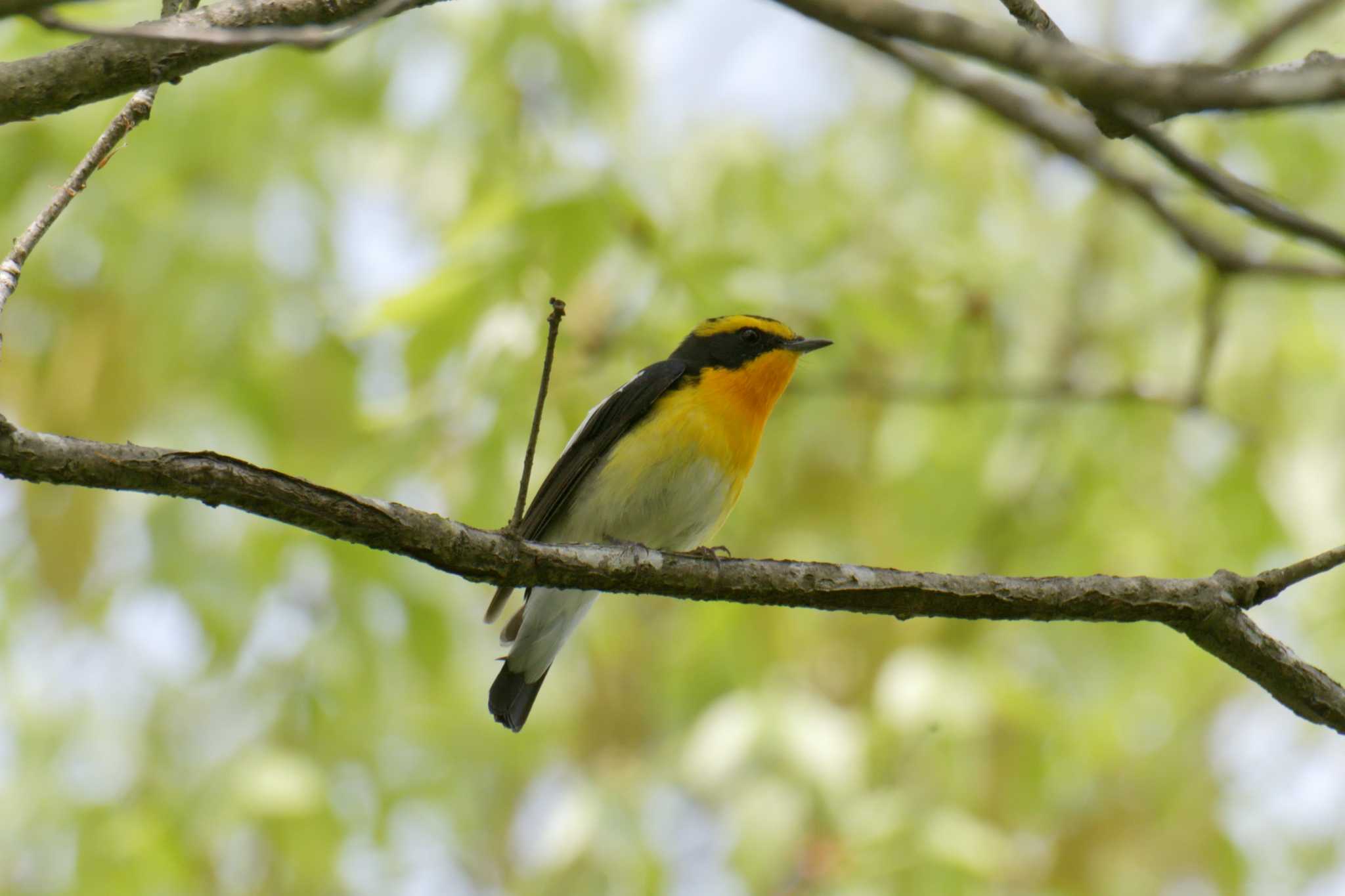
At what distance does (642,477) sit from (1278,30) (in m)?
3.30

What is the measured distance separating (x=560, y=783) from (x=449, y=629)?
3.48m

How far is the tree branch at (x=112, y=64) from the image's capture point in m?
2.24

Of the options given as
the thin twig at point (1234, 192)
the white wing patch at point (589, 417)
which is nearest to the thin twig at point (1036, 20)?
the thin twig at point (1234, 192)

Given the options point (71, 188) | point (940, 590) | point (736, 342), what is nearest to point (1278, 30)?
point (940, 590)

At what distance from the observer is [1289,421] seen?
6.43 metres

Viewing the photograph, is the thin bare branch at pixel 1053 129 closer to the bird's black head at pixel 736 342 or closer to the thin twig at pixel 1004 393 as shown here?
the bird's black head at pixel 736 342

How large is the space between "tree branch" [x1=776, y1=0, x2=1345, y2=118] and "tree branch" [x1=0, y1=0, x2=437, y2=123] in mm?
1227

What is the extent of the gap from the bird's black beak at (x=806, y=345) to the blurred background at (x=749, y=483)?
134 mm

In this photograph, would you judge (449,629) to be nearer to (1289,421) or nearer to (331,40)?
(331,40)

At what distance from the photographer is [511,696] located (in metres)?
5.04

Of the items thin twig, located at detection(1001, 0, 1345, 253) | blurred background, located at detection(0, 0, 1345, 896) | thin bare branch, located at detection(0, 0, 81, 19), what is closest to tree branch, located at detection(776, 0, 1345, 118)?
thin twig, located at detection(1001, 0, 1345, 253)

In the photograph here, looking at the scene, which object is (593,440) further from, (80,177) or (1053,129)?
(1053,129)

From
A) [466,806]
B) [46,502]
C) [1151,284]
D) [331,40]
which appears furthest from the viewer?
[466,806]

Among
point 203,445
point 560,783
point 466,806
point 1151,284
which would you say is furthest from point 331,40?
point 466,806
